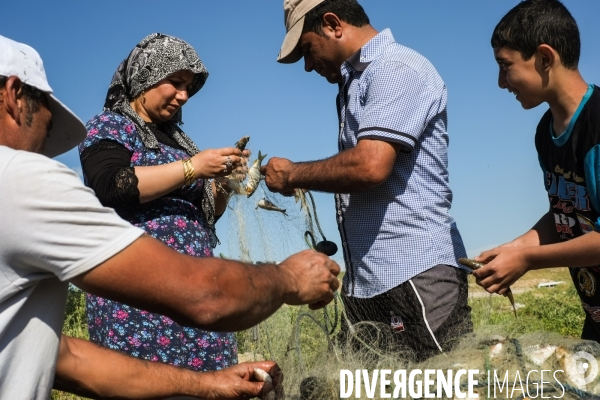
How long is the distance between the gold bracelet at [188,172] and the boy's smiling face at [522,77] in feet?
4.66

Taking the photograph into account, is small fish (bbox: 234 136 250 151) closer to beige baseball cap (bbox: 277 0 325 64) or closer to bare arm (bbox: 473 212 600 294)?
beige baseball cap (bbox: 277 0 325 64)

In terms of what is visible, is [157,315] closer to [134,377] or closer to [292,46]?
[134,377]

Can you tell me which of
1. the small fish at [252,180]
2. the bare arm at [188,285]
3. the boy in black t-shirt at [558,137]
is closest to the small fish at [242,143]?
the small fish at [252,180]

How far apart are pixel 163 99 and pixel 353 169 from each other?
1.14 m

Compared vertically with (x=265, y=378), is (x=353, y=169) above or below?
above

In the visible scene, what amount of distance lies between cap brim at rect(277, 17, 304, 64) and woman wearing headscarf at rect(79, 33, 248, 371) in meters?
0.44

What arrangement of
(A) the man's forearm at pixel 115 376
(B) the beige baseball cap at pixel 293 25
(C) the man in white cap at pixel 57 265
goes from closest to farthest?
(C) the man in white cap at pixel 57 265 < (A) the man's forearm at pixel 115 376 < (B) the beige baseball cap at pixel 293 25

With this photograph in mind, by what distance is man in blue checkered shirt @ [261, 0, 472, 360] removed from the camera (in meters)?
3.11

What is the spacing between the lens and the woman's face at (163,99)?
3693mm

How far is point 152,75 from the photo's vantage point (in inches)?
144

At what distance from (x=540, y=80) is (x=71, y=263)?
6.98ft

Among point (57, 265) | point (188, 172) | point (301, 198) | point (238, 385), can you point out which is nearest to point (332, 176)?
point (301, 198)

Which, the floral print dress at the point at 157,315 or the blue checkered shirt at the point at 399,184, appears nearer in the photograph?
the blue checkered shirt at the point at 399,184

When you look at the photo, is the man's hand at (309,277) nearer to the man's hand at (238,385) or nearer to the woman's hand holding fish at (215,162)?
the man's hand at (238,385)
